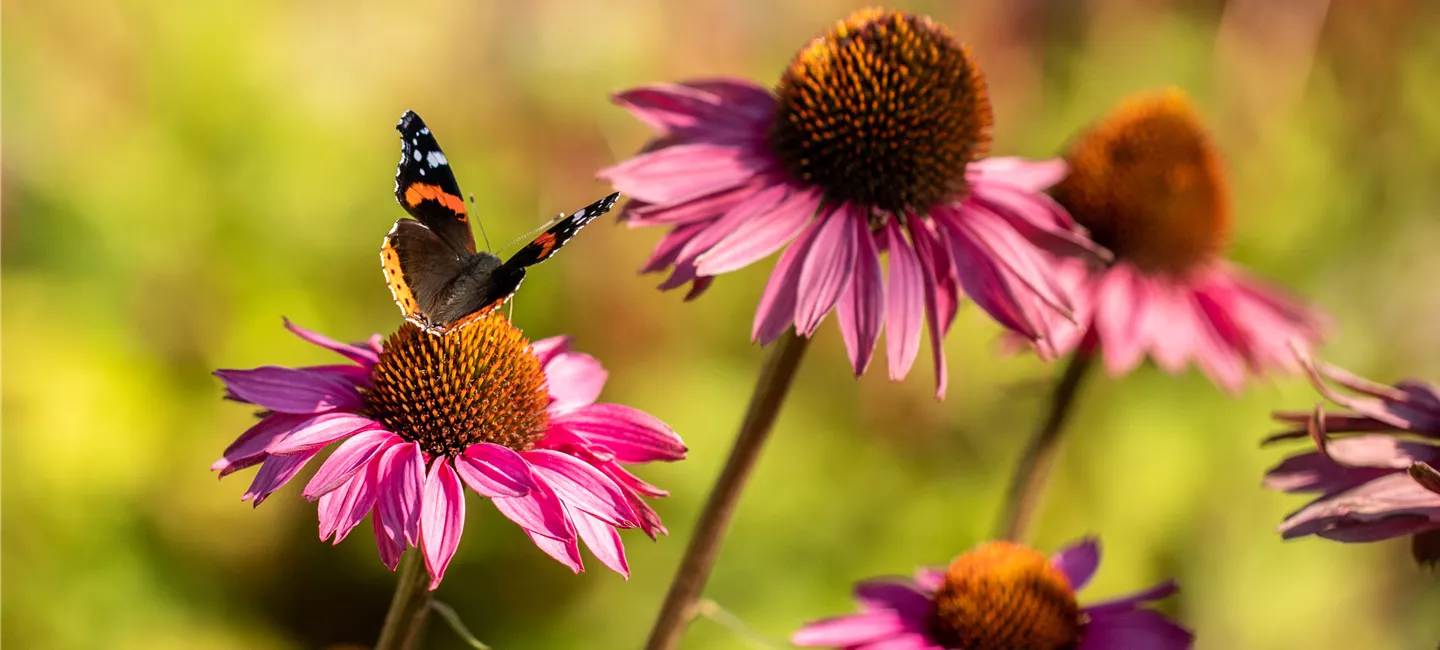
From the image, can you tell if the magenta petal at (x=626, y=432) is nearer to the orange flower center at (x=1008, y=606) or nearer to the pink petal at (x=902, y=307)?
the pink petal at (x=902, y=307)

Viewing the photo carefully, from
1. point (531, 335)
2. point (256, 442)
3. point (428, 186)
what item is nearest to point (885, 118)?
point (428, 186)

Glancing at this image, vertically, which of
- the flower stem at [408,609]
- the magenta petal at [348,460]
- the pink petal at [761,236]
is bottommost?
the flower stem at [408,609]

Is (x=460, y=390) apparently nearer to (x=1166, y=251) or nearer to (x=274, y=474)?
(x=274, y=474)

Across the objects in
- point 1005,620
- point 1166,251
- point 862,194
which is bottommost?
point 1005,620

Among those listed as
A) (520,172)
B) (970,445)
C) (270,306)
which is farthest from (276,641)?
(970,445)

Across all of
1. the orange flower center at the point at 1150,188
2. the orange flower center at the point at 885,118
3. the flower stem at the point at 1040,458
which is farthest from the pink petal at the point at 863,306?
the orange flower center at the point at 1150,188

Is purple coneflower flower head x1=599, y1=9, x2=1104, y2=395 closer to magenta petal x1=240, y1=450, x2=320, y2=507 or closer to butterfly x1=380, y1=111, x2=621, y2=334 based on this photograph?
butterfly x1=380, y1=111, x2=621, y2=334

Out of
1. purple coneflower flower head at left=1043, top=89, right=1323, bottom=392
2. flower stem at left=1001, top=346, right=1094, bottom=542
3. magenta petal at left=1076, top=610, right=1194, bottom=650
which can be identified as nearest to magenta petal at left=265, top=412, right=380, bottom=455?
magenta petal at left=1076, top=610, right=1194, bottom=650
